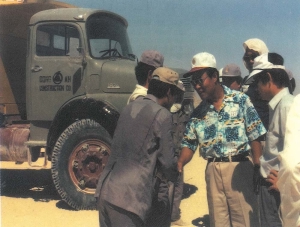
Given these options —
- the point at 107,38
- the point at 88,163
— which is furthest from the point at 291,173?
the point at 107,38

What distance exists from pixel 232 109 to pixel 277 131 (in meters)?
0.61

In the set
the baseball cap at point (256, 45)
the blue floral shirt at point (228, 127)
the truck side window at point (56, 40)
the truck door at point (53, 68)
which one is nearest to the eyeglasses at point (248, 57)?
the baseball cap at point (256, 45)

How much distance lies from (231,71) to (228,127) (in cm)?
231

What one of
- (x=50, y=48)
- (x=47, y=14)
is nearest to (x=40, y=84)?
(x=50, y=48)

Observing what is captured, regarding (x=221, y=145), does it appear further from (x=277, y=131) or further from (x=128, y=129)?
(x=128, y=129)

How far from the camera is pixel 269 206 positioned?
2.99m

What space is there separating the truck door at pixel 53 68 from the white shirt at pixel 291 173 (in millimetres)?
5095

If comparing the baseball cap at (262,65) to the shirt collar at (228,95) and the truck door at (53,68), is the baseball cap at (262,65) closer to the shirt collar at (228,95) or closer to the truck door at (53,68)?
the shirt collar at (228,95)

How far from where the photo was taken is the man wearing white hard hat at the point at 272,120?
2.71 meters

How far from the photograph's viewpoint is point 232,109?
3.27 metres

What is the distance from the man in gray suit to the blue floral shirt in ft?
2.27

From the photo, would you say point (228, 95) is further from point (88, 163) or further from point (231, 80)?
point (88, 163)

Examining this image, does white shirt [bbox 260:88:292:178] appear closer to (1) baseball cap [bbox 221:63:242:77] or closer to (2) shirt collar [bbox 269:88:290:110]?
(2) shirt collar [bbox 269:88:290:110]

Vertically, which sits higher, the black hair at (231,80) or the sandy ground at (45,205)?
the black hair at (231,80)
